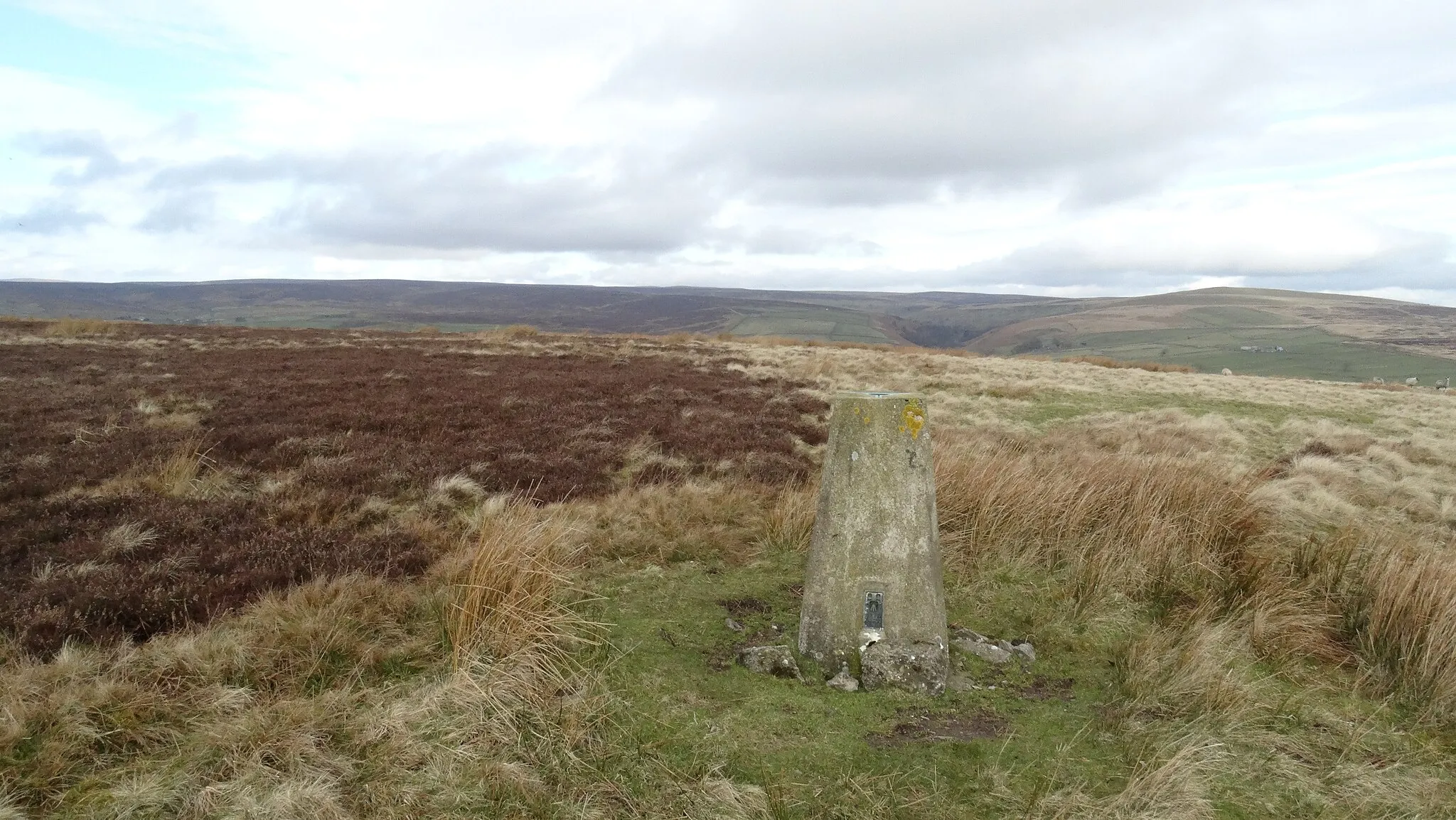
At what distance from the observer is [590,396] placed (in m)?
16.2

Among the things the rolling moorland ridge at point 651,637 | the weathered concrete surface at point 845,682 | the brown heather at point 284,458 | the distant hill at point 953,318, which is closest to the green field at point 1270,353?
the distant hill at point 953,318

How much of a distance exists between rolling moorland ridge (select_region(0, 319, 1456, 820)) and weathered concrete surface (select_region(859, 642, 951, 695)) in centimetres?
15

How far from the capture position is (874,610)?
14.3 ft

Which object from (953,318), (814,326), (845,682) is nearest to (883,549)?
(845,682)

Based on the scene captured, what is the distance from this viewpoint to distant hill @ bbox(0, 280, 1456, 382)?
2606 inches

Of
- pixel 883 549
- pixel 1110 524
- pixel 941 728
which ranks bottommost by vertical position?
pixel 941 728

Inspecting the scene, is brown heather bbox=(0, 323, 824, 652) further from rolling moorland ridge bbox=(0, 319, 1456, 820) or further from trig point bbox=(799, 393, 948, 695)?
trig point bbox=(799, 393, 948, 695)

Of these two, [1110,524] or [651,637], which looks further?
[1110,524]

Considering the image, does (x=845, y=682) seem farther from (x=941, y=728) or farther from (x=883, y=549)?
(x=883, y=549)

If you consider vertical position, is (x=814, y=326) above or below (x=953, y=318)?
below

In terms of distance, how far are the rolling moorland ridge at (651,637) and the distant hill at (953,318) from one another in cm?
4748

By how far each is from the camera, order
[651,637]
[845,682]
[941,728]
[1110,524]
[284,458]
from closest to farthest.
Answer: [941,728] < [845,682] < [651,637] < [1110,524] < [284,458]

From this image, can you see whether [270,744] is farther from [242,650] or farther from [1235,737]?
[1235,737]

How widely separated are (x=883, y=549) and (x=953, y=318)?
17372 cm
